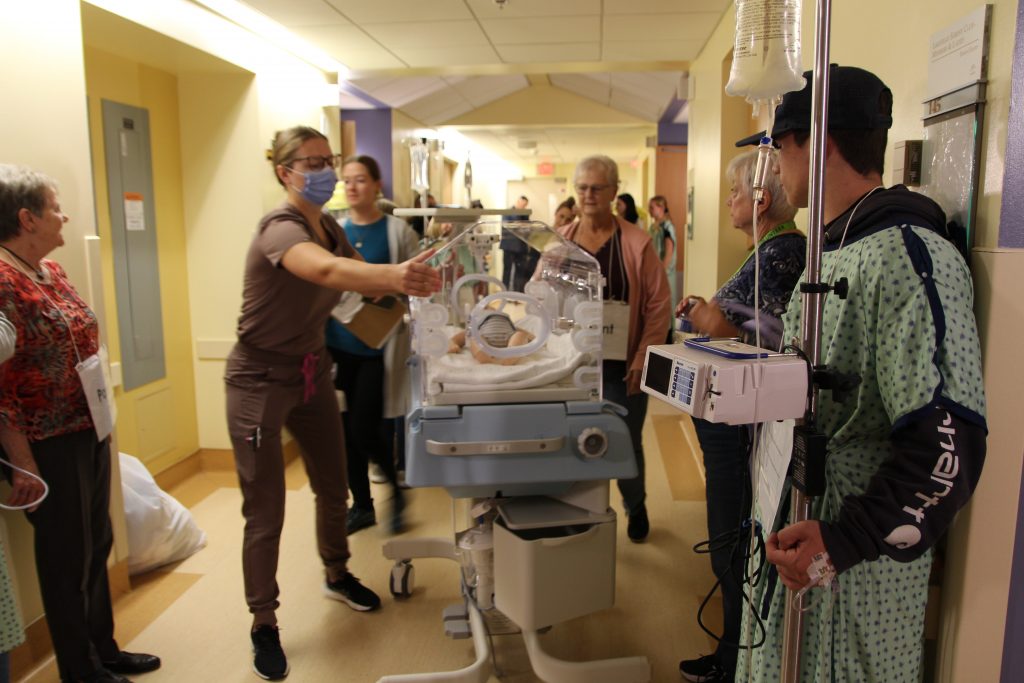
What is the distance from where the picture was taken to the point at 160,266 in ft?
12.7

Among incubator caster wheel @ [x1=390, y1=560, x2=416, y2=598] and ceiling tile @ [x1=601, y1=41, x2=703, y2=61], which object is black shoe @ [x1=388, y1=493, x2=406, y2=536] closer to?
incubator caster wheel @ [x1=390, y1=560, x2=416, y2=598]

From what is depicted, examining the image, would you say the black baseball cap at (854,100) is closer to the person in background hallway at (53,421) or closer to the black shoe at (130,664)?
the person in background hallway at (53,421)

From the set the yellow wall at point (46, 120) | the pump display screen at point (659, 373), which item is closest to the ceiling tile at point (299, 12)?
the yellow wall at point (46, 120)

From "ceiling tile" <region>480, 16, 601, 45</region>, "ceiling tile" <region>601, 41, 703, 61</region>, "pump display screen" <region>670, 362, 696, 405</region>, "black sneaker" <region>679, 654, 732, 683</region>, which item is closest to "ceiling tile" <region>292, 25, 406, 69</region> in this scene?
"ceiling tile" <region>480, 16, 601, 45</region>

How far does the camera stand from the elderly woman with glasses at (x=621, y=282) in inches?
110

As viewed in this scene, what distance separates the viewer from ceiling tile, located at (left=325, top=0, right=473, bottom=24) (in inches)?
142

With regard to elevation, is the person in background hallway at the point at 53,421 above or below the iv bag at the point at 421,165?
below

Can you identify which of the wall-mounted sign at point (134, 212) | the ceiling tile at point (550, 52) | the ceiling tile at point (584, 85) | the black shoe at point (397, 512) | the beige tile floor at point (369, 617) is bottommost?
the beige tile floor at point (369, 617)

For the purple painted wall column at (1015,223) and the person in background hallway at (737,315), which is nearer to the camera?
the purple painted wall column at (1015,223)

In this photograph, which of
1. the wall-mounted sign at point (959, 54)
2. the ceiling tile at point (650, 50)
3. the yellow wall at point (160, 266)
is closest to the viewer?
the wall-mounted sign at point (959, 54)

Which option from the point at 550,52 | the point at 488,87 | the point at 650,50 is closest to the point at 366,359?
the point at 550,52

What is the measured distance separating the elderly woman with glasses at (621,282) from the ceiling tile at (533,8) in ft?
3.94

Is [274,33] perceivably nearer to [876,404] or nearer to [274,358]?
[274,358]

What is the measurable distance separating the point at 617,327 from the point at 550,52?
2.65 m
